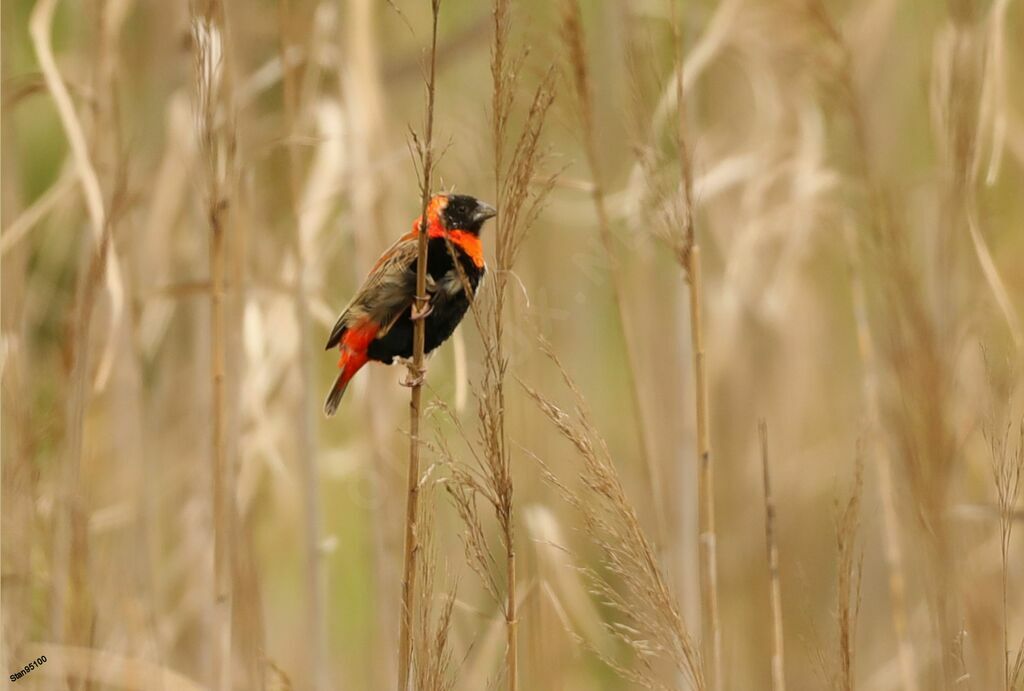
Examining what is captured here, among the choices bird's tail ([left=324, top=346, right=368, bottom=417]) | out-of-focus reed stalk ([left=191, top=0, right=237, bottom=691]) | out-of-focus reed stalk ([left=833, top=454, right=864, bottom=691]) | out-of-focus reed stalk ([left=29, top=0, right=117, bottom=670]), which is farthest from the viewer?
bird's tail ([left=324, top=346, right=368, bottom=417])

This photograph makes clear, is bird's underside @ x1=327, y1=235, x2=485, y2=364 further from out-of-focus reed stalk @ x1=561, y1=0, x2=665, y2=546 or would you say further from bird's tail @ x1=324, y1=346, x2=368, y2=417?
out-of-focus reed stalk @ x1=561, y1=0, x2=665, y2=546

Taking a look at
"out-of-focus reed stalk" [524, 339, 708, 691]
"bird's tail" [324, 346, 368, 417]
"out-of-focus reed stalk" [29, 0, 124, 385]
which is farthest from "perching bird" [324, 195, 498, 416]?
"out-of-focus reed stalk" [524, 339, 708, 691]

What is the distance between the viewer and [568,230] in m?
3.65

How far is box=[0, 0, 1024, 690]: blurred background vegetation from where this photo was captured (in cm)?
177

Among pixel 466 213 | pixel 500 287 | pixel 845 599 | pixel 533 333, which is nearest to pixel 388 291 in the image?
pixel 466 213

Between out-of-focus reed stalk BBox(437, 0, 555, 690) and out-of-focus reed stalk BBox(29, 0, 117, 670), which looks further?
out-of-focus reed stalk BBox(29, 0, 117, 670)

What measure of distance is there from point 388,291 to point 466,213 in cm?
27

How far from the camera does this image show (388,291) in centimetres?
209

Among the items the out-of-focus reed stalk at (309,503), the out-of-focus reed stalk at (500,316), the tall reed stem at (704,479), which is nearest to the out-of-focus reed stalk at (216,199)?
the out-of-focus reed stalk at (309,503)

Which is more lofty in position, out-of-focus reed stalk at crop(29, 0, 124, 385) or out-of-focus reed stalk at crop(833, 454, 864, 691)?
out-of-focus reed stalk at crop(29, 0, 124, 385)

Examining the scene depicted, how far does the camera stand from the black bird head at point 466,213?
7.34 ft

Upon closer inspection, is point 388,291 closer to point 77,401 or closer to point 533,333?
point 77,401

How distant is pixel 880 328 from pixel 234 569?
2.00 meters

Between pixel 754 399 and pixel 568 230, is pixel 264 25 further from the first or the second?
pixel 754 399
